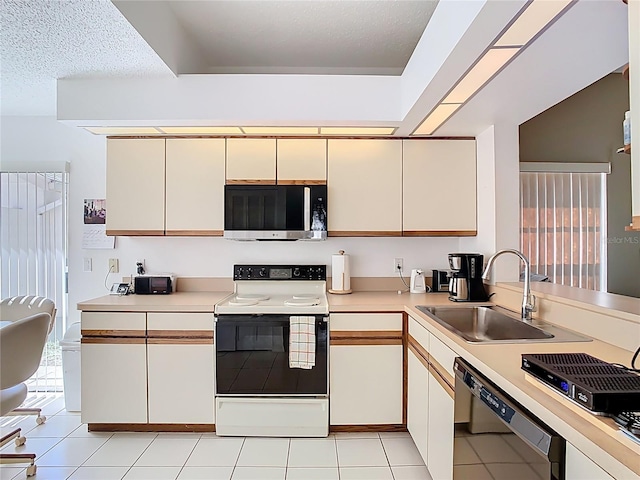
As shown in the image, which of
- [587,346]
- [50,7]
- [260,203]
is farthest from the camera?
[260,203]

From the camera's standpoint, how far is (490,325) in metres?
2.26

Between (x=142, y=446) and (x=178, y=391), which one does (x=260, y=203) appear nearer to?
(x=178, y=391)

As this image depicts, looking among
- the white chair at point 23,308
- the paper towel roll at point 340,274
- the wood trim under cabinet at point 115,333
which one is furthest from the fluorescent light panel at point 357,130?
the white chair at point 23,308

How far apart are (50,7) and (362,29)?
1.69 m

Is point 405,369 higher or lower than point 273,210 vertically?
lower

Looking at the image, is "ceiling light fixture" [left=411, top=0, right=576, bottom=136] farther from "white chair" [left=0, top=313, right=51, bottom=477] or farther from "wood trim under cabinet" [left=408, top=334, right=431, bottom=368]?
"white chair" [left=0, top=313, right=51, bottom=477]

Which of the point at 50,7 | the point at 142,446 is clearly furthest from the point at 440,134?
the point at 142,446

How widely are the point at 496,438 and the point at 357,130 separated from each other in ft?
6.77

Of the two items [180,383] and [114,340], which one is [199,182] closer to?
[114,340]

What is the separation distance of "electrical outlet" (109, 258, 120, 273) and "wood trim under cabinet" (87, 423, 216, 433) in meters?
1.17

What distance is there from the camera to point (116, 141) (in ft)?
9.40

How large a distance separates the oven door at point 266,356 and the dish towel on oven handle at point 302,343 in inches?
0.9

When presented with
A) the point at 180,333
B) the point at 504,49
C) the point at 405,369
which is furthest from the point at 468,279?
the point at 180,333

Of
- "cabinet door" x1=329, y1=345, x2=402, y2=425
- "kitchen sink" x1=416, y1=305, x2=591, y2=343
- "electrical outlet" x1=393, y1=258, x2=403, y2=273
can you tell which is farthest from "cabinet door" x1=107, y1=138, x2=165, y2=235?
"kitchen sink" x1=416, y1=305, x2=591, y2=343
